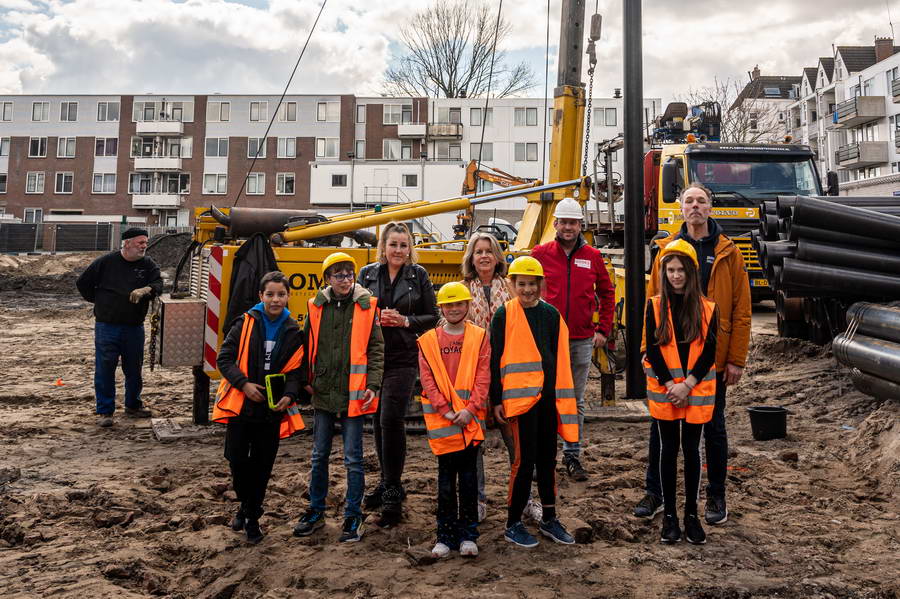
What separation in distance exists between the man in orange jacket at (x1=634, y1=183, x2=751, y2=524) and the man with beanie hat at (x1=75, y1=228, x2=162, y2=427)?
5483mm

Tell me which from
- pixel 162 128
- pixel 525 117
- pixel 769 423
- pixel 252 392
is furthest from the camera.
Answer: pixel 162 128

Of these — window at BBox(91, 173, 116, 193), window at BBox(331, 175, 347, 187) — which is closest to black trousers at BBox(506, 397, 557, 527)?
window at BBox(331, 175, 347, 187)

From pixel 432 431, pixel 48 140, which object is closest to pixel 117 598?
pixel 432 431

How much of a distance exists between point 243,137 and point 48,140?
56.1 feet

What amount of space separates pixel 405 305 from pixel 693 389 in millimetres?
1922

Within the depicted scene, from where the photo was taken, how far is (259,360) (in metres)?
4.28

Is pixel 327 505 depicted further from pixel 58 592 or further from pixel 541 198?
pixel 541 198

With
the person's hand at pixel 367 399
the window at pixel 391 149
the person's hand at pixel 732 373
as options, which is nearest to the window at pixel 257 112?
the window at pixel 391 149

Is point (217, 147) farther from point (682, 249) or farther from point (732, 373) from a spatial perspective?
point (732, 373)

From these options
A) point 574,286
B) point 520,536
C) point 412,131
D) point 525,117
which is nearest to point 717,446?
point 520,536

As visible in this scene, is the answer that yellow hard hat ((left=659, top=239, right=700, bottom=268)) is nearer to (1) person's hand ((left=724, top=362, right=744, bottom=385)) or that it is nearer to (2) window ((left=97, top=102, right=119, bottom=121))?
(1) person's hand ((left=724, top=362, right=744, bottom=385))

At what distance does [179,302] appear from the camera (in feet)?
22.2

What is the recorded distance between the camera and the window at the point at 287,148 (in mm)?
56469

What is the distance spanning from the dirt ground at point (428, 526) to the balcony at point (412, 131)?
165ft
